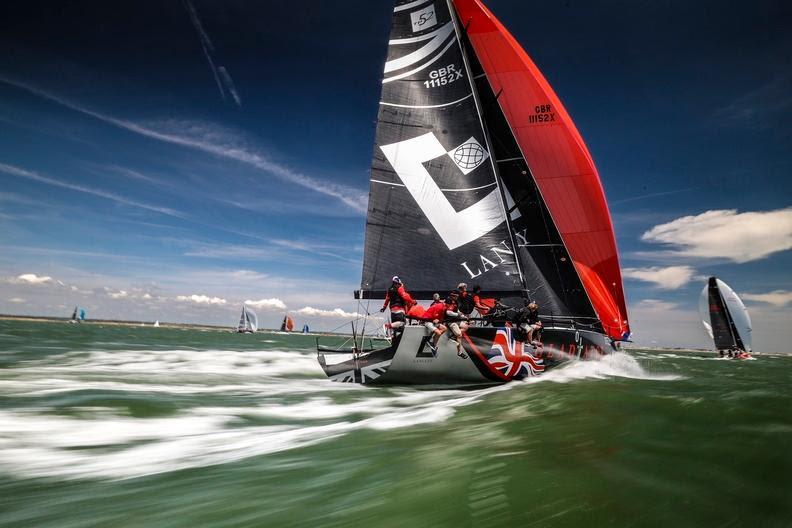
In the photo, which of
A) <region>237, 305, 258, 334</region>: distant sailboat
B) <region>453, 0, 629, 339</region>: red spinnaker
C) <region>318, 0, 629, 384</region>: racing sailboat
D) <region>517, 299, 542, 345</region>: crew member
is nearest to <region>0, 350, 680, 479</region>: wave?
<region>318, 0, 629, 384</region>: racing sailboat

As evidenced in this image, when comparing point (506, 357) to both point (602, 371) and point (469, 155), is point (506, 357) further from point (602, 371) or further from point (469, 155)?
point (469, 155)

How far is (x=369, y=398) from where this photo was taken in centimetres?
789

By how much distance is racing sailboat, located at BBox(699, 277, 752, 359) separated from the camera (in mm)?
39281

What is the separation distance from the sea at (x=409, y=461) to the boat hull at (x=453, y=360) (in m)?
1.83

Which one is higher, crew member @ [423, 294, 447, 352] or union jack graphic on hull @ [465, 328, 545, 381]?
crew member @ [423, 294, 447, 352]

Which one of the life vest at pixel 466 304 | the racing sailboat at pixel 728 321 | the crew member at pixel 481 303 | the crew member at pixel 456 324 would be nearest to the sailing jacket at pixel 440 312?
the crew member at pixel 456 324

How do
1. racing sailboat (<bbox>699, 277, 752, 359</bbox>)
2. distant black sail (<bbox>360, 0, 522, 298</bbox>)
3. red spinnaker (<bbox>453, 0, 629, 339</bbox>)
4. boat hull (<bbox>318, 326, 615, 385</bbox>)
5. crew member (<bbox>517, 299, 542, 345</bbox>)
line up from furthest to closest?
1. racing sailboat (<bbox>699, 277, 752, 359</bbox>)
2. red spinnaker (<bbox>453, 0, 629, 339</bbox>)
3. distant black sail (<bbox>360, 0, 522, 298</bbox>)
4. crew member (<bbox>517, 299, 542, 345</bbox>)
5. boat hull (<bbox>318, 326, 615, 385</bbox>)

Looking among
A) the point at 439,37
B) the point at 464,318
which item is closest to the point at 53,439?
the point at 464,318

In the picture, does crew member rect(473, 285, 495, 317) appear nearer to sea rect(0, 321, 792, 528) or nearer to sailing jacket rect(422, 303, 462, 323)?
sailing jacket rect(422, 303, 462, 323)

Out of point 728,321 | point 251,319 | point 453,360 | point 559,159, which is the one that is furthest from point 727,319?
point 251,319

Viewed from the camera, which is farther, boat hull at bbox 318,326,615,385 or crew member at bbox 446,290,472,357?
boat hull at bbox 318,326,615,385

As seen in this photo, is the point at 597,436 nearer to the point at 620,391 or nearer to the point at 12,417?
the point at 620,391

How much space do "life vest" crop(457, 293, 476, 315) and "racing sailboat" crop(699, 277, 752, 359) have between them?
3998cm

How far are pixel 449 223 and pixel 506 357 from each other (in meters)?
3.46
